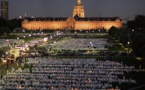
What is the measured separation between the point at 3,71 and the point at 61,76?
310 inches

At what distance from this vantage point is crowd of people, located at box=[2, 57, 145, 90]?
103 ft

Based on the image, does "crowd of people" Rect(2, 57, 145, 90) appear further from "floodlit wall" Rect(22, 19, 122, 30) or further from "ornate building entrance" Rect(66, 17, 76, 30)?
"floodlit wall" Rect(22, 19, 122, 30)

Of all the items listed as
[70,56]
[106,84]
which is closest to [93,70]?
[106,84]

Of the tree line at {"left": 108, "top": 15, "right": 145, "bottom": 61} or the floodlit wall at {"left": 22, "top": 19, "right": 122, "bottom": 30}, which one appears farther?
the floodlit wall at {"left": 22, "top": 19, "right": 122, "bottom": 30}

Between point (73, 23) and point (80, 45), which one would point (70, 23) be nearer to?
point (73, 23)

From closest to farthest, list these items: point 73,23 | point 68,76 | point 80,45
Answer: point 68,76 → point 80,45 → point 73,23

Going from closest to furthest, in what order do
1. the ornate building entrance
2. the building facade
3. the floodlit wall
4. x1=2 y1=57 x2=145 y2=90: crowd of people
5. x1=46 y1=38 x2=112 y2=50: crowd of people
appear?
1. x1=2 y1=57 x2=145 y2=90: crowd of people
2. x1=46 y1=38 x2=112 y2=50: crowd of people
3. the ornate building entrance
4. the building facade
5. the floodlit wall

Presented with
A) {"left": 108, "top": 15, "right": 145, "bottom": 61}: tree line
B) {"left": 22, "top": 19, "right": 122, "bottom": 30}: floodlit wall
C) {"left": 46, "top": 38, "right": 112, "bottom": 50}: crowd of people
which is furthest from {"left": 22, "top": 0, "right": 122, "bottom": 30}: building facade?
{"left": 46, "top": 38, "right": 112, "bottom": 50}: crowd of people

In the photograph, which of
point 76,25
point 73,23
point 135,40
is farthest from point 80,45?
point 76,25

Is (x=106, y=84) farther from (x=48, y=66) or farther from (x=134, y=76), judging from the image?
(x=48, y=66)

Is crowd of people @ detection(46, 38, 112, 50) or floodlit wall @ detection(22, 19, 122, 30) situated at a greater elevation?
floodlit wall @ detection(22, 19, 122, 30)

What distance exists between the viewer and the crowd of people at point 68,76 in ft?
103

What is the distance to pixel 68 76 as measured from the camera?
35875mm

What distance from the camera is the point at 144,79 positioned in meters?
36.0
